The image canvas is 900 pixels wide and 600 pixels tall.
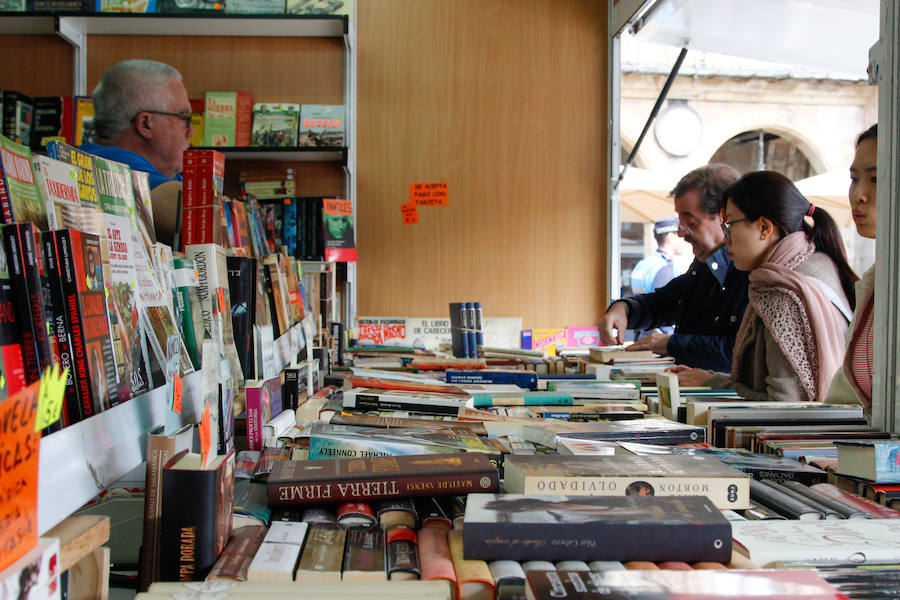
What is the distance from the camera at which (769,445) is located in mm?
1209

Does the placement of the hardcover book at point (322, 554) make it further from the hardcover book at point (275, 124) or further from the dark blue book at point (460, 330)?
the hardcover book at point (275, 124)

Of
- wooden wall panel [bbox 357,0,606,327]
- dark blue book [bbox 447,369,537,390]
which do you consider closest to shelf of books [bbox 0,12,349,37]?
wooden wall panel [bbox 357,0,606,327]

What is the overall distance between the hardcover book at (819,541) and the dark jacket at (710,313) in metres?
1.89

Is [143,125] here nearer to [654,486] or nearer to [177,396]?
[177,396]

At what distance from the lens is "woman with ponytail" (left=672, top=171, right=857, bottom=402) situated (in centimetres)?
200

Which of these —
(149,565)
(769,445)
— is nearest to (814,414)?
(769,445)

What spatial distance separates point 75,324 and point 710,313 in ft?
8.54

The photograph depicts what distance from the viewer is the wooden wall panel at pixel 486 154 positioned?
4.24 metres

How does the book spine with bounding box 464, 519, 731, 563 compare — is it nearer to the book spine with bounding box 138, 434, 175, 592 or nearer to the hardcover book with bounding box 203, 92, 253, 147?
the book spine with bounding box 138, 434, 175, 592

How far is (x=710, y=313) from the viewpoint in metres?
2.92

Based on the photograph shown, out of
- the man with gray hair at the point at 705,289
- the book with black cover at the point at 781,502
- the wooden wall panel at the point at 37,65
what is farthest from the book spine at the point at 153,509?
the wooden wall panel at the point at 37,65

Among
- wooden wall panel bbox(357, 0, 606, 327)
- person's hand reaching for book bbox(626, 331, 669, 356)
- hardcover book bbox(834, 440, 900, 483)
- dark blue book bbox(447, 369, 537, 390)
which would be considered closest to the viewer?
hardcover book bbox(834, 440, 900, 483)

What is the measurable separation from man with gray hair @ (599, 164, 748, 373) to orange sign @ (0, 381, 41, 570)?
8.23 feet

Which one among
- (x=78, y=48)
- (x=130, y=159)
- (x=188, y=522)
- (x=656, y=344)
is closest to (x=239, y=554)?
(x=188, y=522)
